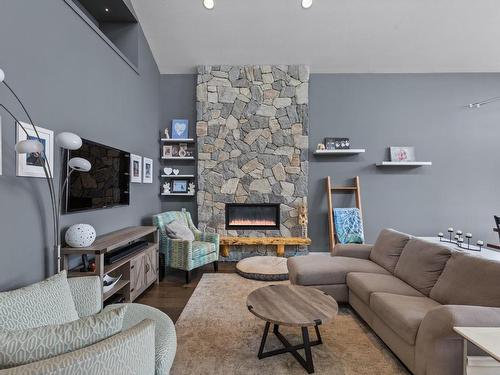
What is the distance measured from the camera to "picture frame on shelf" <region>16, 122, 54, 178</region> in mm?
1936

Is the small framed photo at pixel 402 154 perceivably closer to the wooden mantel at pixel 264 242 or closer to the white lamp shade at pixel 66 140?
the wooden mantel at pixel 264 242

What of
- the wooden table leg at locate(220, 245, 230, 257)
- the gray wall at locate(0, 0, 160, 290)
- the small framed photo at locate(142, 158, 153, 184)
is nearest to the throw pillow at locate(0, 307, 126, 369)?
the gray wall at locate(0, 0, 160, 290)

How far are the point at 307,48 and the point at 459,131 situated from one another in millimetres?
3267

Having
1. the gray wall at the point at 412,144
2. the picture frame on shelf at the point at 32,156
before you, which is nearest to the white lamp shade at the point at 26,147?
the picture frame on shelf at the point at 32,156

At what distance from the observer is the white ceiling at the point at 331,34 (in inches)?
155

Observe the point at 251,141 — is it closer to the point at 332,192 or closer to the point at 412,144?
the point at 332,192

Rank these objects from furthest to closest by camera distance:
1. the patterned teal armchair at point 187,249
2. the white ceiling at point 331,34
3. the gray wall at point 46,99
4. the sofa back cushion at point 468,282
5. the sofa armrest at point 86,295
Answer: the white ceiling at point 331,34, the patterned teal armchair at point 187,249, the gray wall at point 46,99, the sofa back cushion at point 468,282, the sofa armrest at point 86,295

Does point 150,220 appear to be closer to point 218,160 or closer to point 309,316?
point 218,160

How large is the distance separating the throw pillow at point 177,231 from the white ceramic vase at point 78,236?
149cm

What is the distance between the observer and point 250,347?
2146 millimetres

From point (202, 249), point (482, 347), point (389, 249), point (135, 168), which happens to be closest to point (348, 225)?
point (389, 249)

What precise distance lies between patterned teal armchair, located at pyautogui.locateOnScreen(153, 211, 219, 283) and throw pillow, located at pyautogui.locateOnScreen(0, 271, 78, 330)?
2.12 meters

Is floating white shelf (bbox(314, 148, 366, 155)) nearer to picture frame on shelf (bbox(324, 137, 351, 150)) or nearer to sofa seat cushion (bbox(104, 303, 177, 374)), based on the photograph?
picture frame on shelf (bbox(324, 137, 351, 150))

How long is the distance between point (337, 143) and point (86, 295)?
14.6 ft
